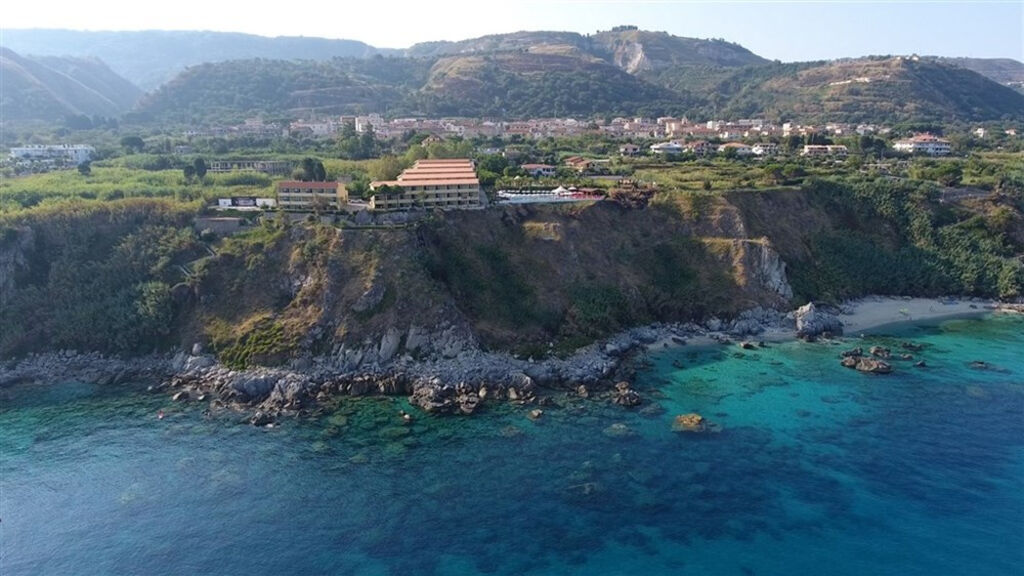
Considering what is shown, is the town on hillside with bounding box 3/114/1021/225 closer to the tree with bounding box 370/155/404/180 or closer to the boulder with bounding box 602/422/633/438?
the tree with bounding box 370/155/404/180

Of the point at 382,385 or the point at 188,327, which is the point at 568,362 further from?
the point at 188,327

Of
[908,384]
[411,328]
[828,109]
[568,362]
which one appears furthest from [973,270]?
[828,109]

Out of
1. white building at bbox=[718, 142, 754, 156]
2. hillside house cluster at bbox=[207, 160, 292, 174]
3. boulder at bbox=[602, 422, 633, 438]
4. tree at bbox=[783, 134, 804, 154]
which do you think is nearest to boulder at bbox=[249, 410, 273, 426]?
boulder at bbox=[602, 422, 633, 438]

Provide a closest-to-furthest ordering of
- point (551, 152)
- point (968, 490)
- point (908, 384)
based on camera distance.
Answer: point (968, 490), point (908, 384), point (551, 152)

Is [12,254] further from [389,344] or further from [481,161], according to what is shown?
[481,161]

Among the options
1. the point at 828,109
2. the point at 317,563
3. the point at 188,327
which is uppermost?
the point at 828,109

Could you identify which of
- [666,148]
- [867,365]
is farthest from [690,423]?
[666,148]

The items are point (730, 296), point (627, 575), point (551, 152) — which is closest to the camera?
point (627, 575)
